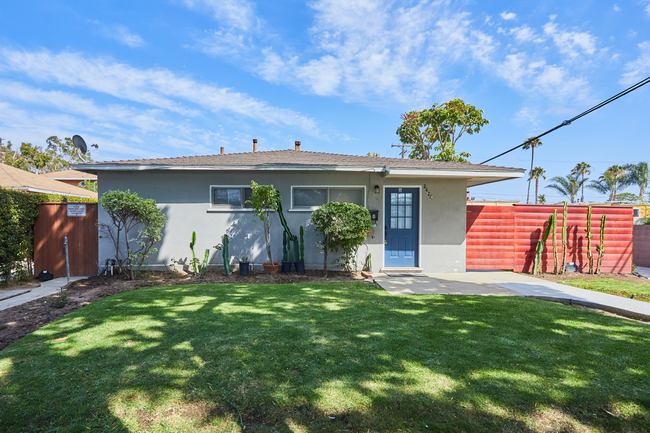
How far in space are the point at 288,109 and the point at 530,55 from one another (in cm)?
1100

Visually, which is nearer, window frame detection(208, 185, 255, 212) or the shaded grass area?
the shaded grass area

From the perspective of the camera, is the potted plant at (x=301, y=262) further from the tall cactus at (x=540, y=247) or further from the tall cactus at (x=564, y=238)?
the tall cactus at (x=564, y=238)

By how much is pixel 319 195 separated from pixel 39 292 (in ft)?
20.1

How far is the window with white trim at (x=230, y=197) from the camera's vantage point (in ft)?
24.9

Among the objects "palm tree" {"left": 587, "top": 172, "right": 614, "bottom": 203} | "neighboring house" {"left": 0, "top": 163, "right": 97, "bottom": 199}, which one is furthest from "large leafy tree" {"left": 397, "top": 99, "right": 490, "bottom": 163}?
"palm tree" {"left": 587, "top": 172, "right": 614, "bottom": 203}

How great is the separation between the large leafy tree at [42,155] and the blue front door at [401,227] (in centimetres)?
3117

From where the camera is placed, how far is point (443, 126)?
1959 cm

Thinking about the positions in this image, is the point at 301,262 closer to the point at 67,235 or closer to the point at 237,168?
the point at 237,168

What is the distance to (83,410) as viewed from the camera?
199 cm

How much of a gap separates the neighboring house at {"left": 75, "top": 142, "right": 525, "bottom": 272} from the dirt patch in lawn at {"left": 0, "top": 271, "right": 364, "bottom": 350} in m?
0.69

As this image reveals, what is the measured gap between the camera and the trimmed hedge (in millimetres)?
5875

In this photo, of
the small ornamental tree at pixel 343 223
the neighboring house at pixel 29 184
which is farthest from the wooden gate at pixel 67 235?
the neighboring house at pixel 29 184

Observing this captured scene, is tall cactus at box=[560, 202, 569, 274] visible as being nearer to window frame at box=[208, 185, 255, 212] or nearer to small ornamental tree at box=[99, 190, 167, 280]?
window frame at box=[208, 185, 255, 212]

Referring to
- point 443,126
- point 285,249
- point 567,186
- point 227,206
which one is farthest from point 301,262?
point 567,186
